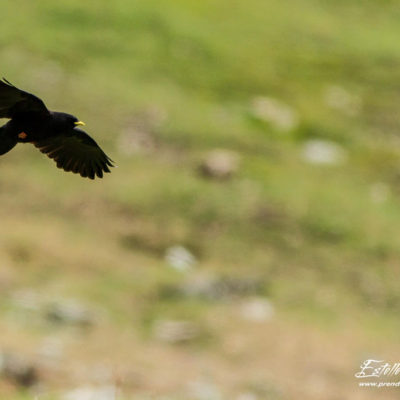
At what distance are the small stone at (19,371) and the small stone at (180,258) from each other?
25.5ft

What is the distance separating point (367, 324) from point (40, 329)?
8506mm

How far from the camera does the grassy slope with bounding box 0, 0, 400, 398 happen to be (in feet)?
88.5

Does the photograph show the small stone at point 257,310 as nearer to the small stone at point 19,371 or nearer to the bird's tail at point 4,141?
the small stone at point 19,371

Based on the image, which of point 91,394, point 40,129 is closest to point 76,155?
point 40,129

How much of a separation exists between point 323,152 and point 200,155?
514 centimetres

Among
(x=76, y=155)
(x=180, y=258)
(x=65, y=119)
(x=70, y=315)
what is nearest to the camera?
(x=65, y=119)

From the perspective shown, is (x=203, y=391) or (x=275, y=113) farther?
(x=275, y=113)

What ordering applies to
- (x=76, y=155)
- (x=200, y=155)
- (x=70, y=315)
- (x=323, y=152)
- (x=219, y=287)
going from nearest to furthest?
(x=76, y=155), (x=70, y=315), (x=219, y=287), (x=200, y=155), (x=323, y=152)

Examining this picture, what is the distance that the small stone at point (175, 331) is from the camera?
77.6 ft

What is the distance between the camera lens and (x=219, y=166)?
32.3m

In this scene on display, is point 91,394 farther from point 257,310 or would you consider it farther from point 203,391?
point 257,310

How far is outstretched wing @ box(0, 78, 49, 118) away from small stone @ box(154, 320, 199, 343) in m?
13.0

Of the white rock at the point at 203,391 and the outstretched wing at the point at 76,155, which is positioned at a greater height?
the outstretched wing at the point at 76,155

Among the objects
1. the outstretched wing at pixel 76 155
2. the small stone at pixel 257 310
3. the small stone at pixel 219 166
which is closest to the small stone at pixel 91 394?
the outstretched wing at pixel 76 155
